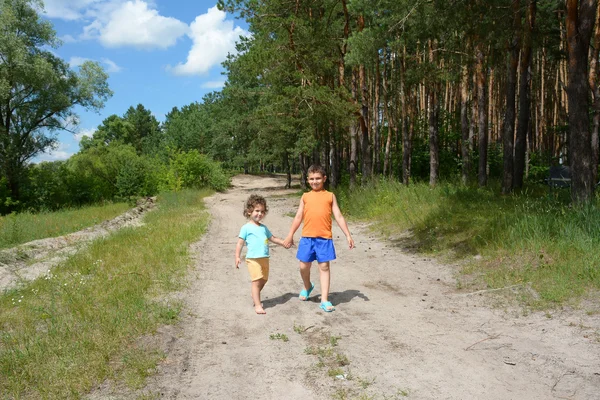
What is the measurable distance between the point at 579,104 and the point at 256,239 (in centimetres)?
751

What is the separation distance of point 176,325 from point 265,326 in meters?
1.12

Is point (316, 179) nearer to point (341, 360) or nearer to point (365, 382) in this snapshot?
point (341, 360)

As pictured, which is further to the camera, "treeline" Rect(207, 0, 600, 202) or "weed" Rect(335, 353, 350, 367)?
"treeline" Rect(207, 0, 600, 202)

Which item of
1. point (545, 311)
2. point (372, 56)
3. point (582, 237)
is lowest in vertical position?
point (545, 311)

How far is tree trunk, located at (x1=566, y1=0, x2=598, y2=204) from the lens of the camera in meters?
9.17

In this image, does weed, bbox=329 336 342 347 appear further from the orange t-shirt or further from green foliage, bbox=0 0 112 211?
green foliage, bbox=0 0 112 211

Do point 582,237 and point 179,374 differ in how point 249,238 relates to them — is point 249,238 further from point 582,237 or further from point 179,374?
point 582,237

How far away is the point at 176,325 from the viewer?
18.4ft

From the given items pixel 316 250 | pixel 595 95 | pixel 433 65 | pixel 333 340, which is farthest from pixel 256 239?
pixel 595 95

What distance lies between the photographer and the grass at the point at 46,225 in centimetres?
1964

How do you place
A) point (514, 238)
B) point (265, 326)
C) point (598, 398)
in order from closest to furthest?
point (598, 398), point (265, 326), point (514, 238)

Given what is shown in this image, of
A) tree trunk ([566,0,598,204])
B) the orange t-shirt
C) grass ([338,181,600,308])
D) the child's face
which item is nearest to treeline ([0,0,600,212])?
tree trunk ([566,0,598,204])

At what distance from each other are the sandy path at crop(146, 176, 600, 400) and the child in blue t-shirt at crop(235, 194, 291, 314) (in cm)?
39

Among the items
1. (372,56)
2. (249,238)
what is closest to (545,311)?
(249,238)
